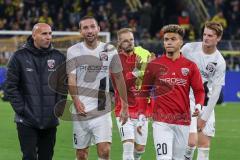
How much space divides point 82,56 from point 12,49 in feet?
62.1

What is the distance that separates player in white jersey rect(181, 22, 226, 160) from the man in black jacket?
2634 millimetres

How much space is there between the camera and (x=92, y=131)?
12.0 meters

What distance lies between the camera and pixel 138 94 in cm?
1343

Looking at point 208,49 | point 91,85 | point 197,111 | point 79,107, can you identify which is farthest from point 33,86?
point 208,49

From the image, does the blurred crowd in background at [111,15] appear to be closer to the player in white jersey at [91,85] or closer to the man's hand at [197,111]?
the player in white jersey at [91,85]

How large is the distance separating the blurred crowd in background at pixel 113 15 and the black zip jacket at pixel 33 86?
23772 millimetres

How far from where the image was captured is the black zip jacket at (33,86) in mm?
10836

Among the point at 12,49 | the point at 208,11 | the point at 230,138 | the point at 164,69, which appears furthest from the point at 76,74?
the point at 208,11

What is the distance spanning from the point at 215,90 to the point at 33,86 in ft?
10.4

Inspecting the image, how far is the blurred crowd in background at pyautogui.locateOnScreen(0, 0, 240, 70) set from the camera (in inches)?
1403

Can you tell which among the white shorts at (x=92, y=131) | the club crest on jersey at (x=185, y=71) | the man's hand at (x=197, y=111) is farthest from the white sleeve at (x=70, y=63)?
the man's hand at (x=197, y=111)

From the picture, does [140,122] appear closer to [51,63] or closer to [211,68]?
[211,68]

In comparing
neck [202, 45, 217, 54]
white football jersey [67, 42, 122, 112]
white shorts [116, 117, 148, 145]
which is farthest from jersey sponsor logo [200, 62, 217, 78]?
white football jersey [67, 42, 122, 112]

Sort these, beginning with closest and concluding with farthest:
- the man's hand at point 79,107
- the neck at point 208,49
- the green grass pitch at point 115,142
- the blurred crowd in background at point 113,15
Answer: the man's hand at point 79,107
the neck at point 208,49
the green grass pitch at point 115,142
the blurred crowd in background at point 113,15
